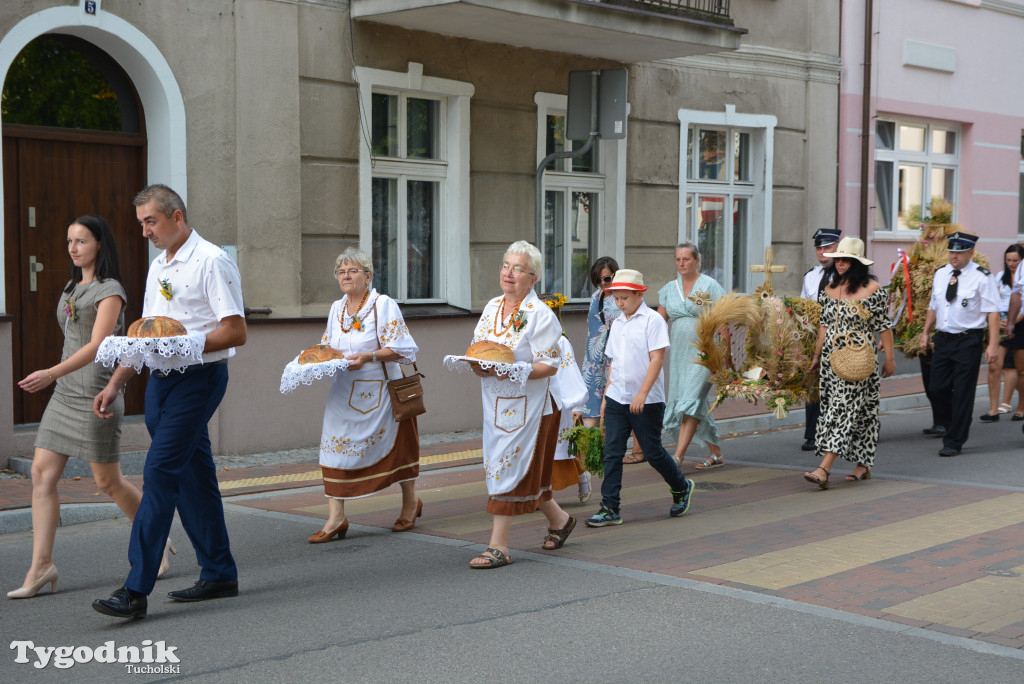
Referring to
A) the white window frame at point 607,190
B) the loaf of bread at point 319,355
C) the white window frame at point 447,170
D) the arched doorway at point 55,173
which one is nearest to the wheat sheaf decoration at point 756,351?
the loaf of bread at point 319,355

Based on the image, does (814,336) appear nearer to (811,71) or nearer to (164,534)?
(164,534)

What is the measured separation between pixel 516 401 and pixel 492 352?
35cm

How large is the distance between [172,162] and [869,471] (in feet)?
21.5

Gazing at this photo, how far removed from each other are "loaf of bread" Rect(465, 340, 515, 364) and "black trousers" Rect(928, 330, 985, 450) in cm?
587

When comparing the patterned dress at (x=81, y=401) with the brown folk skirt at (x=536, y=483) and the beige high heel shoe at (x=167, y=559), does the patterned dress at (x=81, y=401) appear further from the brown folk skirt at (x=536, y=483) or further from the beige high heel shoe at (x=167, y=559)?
the brown folk skirt at (x=536, y=483)

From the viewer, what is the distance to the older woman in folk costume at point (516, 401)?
657 centimetres

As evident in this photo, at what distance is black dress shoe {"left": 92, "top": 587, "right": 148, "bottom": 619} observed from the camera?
5.29 m

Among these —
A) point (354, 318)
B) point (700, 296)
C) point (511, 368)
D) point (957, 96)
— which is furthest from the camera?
point (957, 96)

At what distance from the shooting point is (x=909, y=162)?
1814 centimetres

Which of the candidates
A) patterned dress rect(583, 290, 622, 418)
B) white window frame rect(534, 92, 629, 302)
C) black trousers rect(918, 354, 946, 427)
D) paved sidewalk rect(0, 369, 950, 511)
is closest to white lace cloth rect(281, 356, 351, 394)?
paved sidewalk rect(0, 369, 950, 511)

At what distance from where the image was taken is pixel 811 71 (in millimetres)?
16469

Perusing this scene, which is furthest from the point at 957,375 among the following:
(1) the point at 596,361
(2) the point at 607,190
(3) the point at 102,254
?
(3) the point at 102,254

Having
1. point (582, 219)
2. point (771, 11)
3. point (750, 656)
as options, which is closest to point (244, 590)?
point (750, 656)

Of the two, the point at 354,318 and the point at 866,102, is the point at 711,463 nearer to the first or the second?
the point at 354,318
